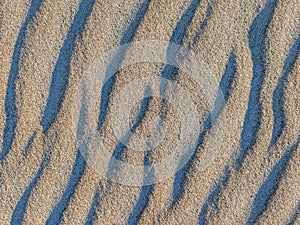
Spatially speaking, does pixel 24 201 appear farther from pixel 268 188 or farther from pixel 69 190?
pixel 268 188

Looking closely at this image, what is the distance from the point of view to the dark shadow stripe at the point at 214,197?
813 mm

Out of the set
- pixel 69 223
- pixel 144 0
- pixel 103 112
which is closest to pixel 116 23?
pixel 144 0

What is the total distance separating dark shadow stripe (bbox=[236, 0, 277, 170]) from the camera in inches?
31.9

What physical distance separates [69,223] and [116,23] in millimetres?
464

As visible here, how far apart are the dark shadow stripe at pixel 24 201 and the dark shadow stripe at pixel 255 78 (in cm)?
44

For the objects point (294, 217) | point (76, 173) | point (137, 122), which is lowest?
point (294, 217)

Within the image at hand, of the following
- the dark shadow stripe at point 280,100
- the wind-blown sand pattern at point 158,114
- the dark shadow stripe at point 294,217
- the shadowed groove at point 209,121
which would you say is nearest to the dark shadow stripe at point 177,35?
the wind-blown sand pattern at point 158,114

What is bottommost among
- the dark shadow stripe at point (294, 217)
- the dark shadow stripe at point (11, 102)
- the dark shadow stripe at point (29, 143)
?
the dark shadow stripe at point (294, 217)

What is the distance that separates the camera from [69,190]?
31.9 inches

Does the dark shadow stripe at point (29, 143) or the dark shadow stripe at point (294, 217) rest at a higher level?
the dark shadow stripe at point (29, 143)

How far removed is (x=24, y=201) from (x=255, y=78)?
1.94 feet

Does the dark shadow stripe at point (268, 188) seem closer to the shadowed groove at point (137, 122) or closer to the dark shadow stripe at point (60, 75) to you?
the shadowed groove at point (137, 122)

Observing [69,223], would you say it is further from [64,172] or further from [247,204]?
[247,204]

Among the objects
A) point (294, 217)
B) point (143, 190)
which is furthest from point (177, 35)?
point (294, 217)
